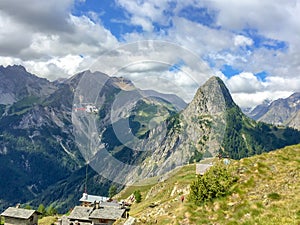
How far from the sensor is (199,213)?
32.1 m

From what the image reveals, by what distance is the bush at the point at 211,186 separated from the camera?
34.1 m

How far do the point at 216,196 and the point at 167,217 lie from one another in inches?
216

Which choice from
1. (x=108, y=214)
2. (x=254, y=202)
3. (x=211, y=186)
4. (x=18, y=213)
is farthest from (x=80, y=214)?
(x=254, y=202)

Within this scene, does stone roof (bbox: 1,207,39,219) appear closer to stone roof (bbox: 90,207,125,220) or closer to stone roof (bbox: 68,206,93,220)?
stone roof (bbox: 68,206,93,220)

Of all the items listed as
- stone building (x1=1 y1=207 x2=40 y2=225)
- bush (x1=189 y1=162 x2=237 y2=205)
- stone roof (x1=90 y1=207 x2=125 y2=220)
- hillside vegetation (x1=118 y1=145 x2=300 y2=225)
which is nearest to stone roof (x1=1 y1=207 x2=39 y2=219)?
stone building (x1=1 y1=207 x2=40 y2=225)

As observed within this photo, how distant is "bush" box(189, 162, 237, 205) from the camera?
34.1 meters

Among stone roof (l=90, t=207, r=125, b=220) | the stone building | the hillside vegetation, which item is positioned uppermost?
the hillside vegetation

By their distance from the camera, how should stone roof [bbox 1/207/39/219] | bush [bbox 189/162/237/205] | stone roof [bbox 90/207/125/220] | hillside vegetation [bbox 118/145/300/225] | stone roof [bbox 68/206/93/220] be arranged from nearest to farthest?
hillside vegetation [bbox 118/145/300/225] → bush [bbox 189/162/237/205] → stone roof [bbox 90/207/125/220] → stone roof [bbox 68/206/93/220] → stone roof [bbox 1/207/39/219]

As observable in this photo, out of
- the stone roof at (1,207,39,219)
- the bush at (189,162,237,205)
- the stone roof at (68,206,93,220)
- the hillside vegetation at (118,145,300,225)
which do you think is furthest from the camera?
the stone roof at (1,207,39,219)

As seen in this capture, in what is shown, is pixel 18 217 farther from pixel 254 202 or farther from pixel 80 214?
pixel 254 202

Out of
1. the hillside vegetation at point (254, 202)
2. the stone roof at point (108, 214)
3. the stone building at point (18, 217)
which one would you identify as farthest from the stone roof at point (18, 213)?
the hillside vegetation at point (254, 202)

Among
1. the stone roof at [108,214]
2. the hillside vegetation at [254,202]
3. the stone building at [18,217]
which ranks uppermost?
the hillside vegetation at [254,202]

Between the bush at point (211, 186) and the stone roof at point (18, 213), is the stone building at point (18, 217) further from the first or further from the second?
the bush at point (211, 186)

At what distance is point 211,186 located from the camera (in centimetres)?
3419
